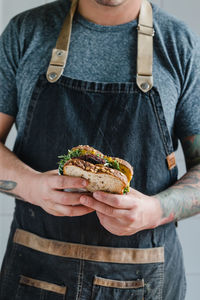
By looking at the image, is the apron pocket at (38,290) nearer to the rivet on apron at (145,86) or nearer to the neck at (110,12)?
the rivet on apron at (145,86)

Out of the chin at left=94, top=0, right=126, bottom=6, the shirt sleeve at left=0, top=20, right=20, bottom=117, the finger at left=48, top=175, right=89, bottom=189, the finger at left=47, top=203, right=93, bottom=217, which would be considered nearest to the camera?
the finger at left=48, top=175, right=89, bottom=189

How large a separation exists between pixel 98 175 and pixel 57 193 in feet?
0.40

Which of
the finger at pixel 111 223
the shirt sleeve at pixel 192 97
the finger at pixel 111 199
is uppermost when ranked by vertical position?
the shirt sleeve at pixel 192 97

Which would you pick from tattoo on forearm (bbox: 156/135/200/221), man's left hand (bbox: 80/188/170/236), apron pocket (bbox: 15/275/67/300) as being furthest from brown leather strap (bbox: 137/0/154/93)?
apron pocket (bbox: 15/275/67/300)

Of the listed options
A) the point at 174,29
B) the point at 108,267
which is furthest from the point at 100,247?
the point at 174,29

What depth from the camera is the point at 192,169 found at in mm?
1248

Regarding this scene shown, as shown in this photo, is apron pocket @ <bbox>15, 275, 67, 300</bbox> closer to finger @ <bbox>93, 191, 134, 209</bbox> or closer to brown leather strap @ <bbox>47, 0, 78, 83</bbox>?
finger @ <bbox>93, 191, 134, 209</bbox>

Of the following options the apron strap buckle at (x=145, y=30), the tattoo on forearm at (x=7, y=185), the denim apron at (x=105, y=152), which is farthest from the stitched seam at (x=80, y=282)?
the apron strap buckle at (x=145, y=30)

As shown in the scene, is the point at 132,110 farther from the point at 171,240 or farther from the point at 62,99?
the point at 171,240

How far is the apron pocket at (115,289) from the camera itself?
1.15 m

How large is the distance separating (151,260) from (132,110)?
0.41 metres

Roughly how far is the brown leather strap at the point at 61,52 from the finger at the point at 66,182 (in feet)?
1.11

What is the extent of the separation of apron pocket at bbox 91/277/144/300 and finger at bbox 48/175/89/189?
1.08 feet

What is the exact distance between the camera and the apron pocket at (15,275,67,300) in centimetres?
117
